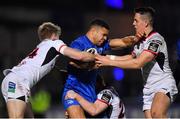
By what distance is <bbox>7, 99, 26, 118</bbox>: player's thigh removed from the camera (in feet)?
21.3

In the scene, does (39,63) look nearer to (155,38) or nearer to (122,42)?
(122,42)

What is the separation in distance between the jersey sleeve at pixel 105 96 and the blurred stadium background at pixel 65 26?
4.76 m

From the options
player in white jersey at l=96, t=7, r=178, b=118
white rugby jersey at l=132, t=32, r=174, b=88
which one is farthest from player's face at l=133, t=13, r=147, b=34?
white rugby jersey at l=132, t=32, r=174, b=88

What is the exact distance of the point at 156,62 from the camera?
6.71 meters

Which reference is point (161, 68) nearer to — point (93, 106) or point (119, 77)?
point (93, 106)

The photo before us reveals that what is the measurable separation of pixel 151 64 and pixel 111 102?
2.27 ft

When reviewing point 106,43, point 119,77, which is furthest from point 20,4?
point 106,43

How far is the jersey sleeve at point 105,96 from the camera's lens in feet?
22.4

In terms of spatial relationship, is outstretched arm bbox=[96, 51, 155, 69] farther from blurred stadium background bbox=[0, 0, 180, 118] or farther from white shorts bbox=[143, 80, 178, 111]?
blurred stadium background bbox=[0, 0, 180, 118]

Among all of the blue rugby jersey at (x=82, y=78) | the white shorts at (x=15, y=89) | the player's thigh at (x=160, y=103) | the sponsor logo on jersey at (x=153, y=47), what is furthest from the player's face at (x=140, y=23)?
the white shorts at (x=15, y=89)

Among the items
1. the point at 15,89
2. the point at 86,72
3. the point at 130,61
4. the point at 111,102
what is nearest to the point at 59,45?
the point at 86,72

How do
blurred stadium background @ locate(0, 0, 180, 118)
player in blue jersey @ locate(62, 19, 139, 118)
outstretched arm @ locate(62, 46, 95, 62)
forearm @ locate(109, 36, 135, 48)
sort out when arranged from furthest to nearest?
blurred stadium background @ locate(0, 0, 180, 118), forearm @ locate(109, 36, 135, 48), player in blue jersey @ locate(62, 19, 139, 118), outstretched arm @ locate(62, 46, 95, 62)

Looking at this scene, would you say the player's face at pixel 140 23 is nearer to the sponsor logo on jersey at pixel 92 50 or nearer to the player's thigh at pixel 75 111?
the sponsor logo on jersey at pixel 92 50

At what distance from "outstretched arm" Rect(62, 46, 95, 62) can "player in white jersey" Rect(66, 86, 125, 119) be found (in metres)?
0.49
